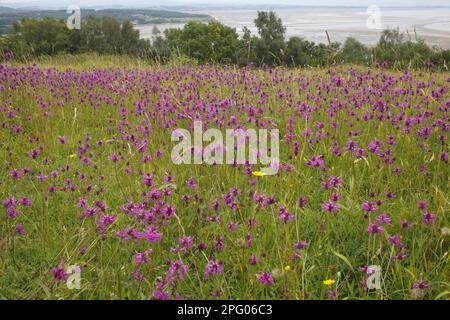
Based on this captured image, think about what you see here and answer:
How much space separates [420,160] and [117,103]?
3827 millimetres

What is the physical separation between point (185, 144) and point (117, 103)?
210cm

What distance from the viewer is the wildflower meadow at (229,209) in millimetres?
2168

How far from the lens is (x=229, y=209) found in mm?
2879

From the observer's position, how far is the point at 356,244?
2.52 meters

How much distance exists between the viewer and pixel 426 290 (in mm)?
2066

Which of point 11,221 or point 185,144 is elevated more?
point 185,144

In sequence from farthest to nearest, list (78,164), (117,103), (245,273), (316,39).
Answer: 1. (316,39)
2. (117,103)
3. (78,164)
4. (245,273)

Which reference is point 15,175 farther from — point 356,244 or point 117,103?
point 117,103

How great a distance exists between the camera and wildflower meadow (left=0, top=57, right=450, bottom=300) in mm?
2168

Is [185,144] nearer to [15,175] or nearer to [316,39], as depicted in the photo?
[15,175]
